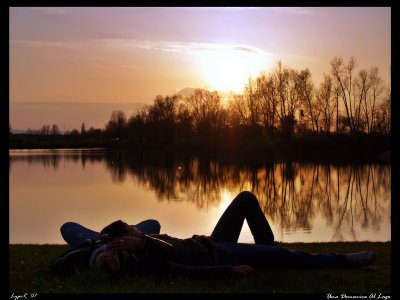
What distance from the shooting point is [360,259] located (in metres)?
5.46

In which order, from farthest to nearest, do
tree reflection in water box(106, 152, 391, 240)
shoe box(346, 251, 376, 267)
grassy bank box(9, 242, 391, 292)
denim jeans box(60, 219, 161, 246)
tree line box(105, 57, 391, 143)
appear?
tree line box(105, 57, 391, 143) < tree reflection in water box(106, 152, 391, 240) < denim jeans box(60, 219, 161, 246) < shoe box(346, 251, 376, 267) < grassy bank box(9, 242, 391, 292)

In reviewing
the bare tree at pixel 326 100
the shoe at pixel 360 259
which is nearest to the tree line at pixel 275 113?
the bare tree at pixel 326 100

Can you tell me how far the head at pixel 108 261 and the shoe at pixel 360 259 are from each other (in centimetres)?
250

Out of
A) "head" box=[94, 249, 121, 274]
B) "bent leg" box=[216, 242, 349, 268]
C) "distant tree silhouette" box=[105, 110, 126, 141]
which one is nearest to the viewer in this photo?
"head" box=[94, 249, 121, 274]

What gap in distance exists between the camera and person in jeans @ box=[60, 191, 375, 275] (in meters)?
4.84

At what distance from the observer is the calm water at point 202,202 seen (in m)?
14.0

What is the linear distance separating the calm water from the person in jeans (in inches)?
259

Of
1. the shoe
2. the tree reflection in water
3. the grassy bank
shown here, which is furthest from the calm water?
the grassy bank

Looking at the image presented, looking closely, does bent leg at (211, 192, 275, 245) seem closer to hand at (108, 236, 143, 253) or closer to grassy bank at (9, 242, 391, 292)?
grassy bank at (9, 242, 391, 292)

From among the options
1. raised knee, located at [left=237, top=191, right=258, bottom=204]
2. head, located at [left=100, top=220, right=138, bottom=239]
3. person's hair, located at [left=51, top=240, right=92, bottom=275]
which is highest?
raised knee, located at [left=237, top=191, right=258, bottom=204]

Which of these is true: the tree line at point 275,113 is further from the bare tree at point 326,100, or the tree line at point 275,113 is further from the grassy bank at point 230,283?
the grassy bank at point 230,283

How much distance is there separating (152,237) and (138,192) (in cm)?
2052

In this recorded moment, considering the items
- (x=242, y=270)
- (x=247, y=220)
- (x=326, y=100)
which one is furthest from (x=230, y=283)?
(x=326, y=100)
